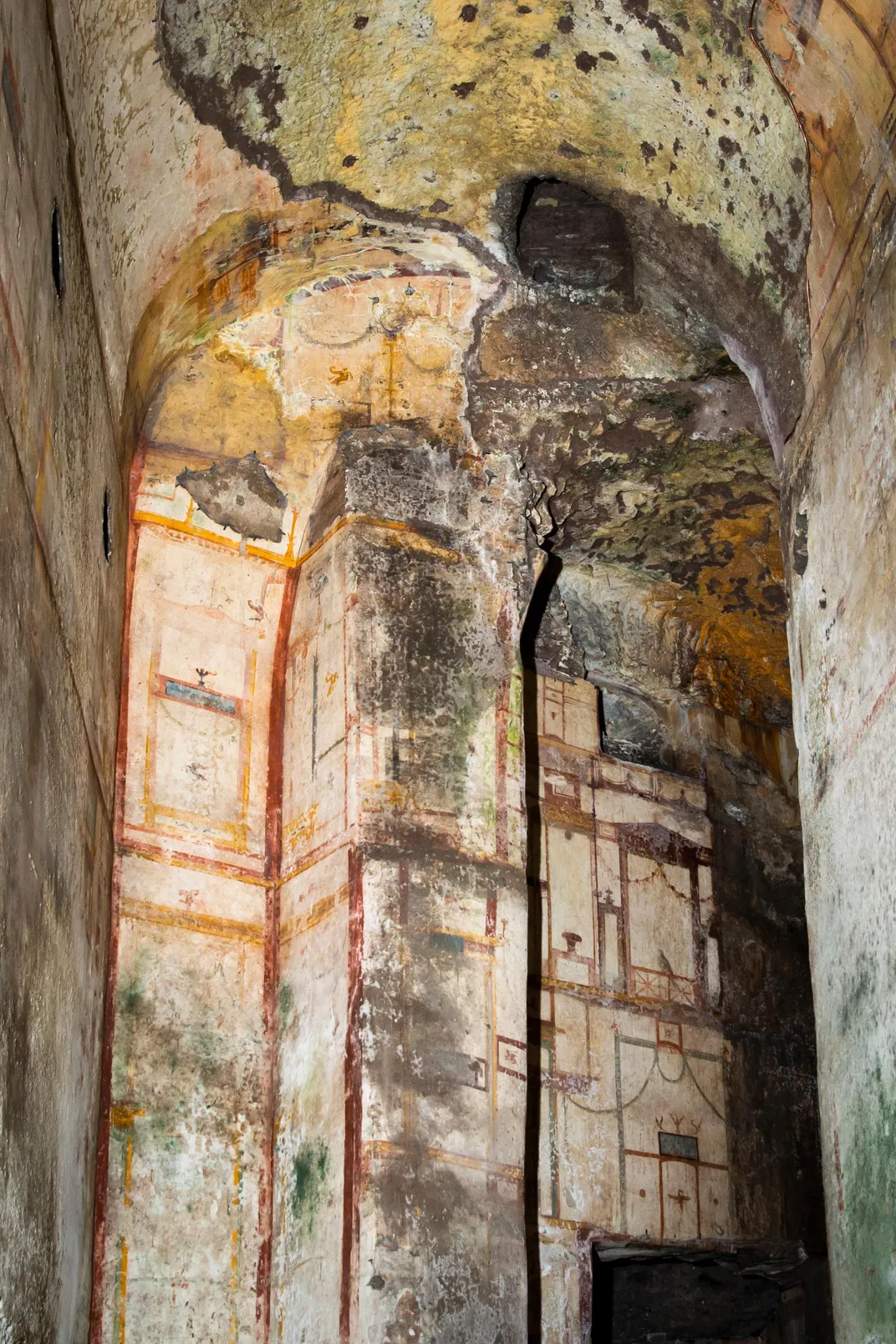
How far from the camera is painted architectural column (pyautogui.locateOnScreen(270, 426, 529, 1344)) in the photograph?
5707 mm

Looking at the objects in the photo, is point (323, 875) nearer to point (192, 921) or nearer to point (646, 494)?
point (192, 921)

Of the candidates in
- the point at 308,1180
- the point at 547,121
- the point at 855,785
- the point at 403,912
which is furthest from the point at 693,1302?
the point at 547,121

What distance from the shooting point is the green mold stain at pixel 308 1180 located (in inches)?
231

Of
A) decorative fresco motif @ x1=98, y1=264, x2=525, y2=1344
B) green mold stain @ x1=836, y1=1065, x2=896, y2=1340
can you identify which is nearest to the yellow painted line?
decorative fresco motif @ x1=98, y1=264, x2=525, y2=1344

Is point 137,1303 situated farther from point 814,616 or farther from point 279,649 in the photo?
point 814,616

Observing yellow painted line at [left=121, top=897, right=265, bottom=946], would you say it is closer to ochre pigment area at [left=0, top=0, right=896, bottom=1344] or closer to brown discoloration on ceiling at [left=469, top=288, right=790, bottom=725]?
ochre pigment area at [left=0, top=0, right=896, bottom=1344]

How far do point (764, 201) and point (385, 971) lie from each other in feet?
9.54

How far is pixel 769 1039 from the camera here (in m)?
7.53

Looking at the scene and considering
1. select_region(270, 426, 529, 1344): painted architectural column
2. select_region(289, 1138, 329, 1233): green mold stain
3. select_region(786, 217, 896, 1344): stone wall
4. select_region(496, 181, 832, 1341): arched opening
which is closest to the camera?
select_region(786, 217, 896, 1344): stone wall

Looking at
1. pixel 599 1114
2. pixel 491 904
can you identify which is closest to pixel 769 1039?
pixel 599 1114

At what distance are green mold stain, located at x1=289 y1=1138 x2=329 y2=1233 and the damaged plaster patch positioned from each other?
243 cm

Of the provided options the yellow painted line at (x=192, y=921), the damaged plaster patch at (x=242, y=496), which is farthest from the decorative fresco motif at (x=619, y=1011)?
the damaged plaster patch at (x=242, y=496)

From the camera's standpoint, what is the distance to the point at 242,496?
22.9ft

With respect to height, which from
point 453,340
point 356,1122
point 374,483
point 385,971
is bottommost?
point 356,1122
